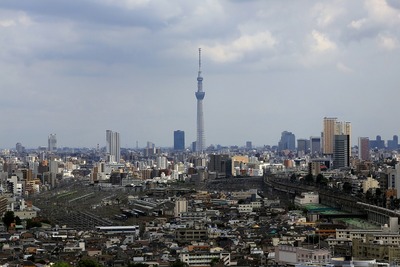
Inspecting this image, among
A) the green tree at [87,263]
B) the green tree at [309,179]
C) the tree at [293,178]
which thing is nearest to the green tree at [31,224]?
the green tree at [87,263]

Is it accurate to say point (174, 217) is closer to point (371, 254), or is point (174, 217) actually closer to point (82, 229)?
point (82, 229)

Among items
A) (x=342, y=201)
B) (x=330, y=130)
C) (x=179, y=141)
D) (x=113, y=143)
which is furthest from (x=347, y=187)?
(x=179, y=141)

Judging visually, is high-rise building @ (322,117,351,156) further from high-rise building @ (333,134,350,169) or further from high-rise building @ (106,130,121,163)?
high-rise building @ (106,130,121,163)

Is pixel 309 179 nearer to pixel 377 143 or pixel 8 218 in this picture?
pixel 8 218

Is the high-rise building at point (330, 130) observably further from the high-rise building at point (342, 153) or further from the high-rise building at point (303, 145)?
the high-rise building at point (303, 145)

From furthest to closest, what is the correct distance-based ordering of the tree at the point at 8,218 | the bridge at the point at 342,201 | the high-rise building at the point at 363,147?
the high-rise building at the point at 363,147, the bridge at the point at 342,201, the tree at the point at 8,218

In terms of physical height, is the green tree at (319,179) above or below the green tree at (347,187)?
above
